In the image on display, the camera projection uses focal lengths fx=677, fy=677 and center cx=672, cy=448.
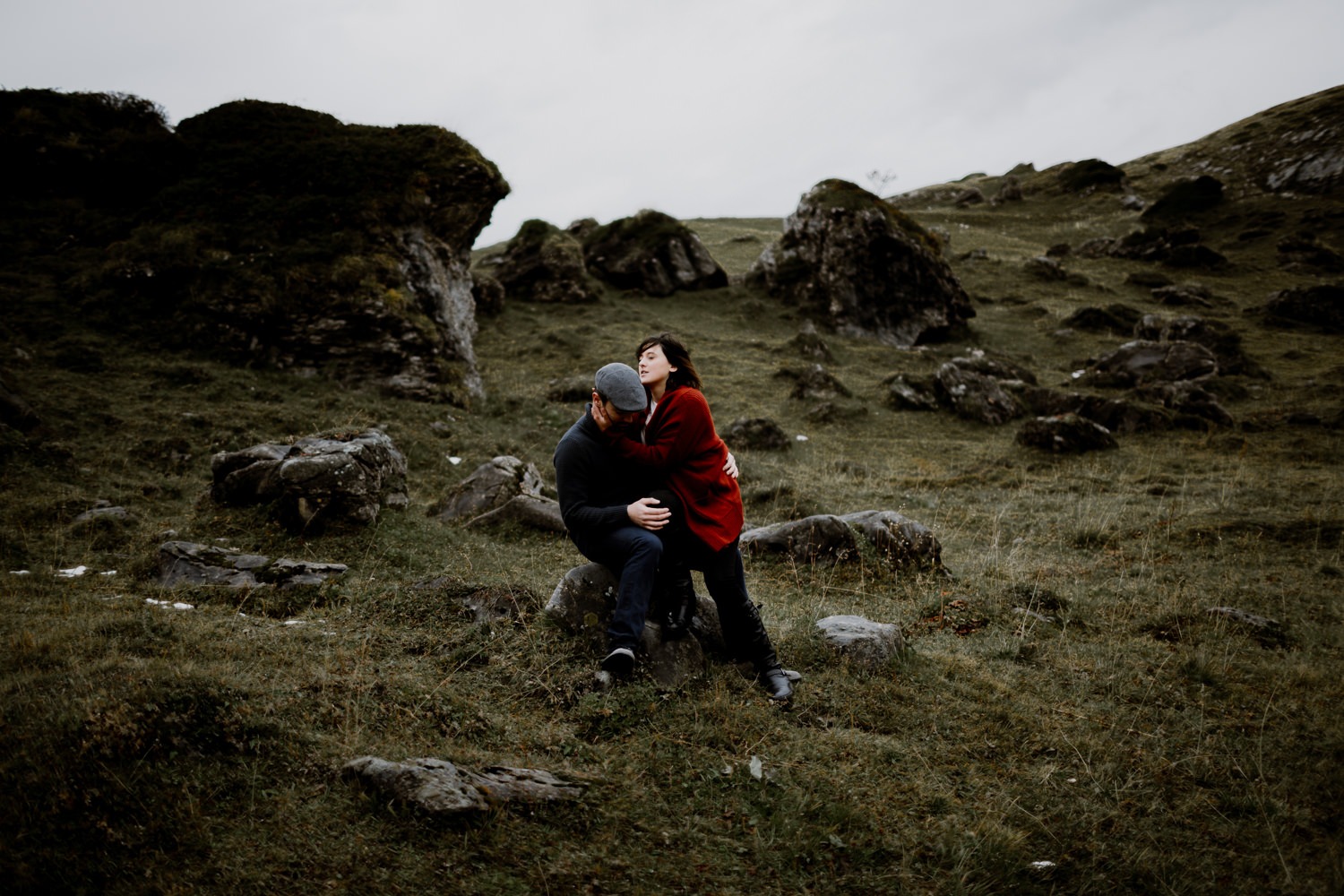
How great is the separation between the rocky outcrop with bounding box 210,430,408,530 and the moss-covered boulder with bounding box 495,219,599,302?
2384cm

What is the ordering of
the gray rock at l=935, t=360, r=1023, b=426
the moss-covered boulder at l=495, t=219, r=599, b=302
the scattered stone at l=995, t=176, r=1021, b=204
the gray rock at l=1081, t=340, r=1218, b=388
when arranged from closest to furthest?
the gray rock at l=935, t=360, r=1023, b=426, the gray rock at l=1081, t=340, r=1218, b=388, the moss-covered boulder at l=495, t=219, r=599, b=302, the scattered stone at l=995, t=176, r=1021, b=204

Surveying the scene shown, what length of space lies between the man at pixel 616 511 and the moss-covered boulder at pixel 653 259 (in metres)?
30.7

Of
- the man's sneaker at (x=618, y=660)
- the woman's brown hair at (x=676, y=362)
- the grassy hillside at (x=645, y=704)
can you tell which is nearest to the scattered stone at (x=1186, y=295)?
the grassy hillside at (x=645, y=704)

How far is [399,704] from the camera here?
5.01 meters

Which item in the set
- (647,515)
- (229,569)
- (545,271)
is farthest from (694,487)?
(545,271)

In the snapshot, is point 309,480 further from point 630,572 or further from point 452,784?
point 452,784

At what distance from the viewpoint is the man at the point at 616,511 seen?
5.46m

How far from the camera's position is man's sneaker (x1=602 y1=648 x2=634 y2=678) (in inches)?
210

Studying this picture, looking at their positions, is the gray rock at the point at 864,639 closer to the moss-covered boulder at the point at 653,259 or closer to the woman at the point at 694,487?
the woman at the point at 694,487

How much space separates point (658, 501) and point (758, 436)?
13.7 m

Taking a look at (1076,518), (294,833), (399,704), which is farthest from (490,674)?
(1076,518)

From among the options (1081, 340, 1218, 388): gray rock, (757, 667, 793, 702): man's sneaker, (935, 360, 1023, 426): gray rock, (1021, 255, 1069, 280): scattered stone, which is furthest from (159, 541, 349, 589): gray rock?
(1021, 255, 1069, 280): scattered stone

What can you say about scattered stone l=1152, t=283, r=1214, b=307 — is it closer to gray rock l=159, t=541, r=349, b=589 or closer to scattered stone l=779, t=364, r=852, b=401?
scattered stone l=779, t=364, r=852, b=401

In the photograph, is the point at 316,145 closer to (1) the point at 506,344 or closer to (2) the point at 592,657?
(1) the point at 506,344
